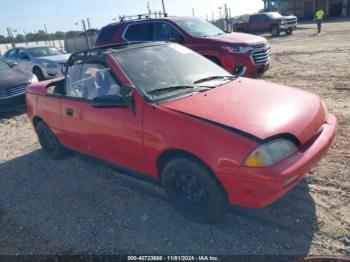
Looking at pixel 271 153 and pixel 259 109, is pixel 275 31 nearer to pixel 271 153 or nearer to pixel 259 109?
pixel 259 109

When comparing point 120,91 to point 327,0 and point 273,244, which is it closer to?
point 273,244

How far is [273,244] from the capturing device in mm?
2811

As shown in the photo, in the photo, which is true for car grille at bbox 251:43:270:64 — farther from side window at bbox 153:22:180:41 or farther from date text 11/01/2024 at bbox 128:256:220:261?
date text 11/01/2024 at bbox 128:256:220:261

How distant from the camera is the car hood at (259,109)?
2.78 meters

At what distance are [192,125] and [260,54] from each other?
6.11m

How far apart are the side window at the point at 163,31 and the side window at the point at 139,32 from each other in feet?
0.62

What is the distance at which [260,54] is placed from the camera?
8.27 m

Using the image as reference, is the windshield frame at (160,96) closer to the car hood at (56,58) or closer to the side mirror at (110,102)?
the side mirror at (110,102)

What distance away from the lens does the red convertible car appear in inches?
105

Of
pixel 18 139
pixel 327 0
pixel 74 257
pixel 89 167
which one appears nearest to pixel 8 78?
pixel 18 139

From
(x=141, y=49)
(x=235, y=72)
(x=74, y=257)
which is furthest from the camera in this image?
(x=235, y=72)

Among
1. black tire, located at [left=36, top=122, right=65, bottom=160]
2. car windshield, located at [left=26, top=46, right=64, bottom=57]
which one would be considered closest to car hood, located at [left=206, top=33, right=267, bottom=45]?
black tire, located at [left=36, top=122, right=65, bottom=160]

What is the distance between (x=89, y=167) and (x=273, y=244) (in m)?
2.97

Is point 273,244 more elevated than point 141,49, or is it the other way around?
point 141,49
